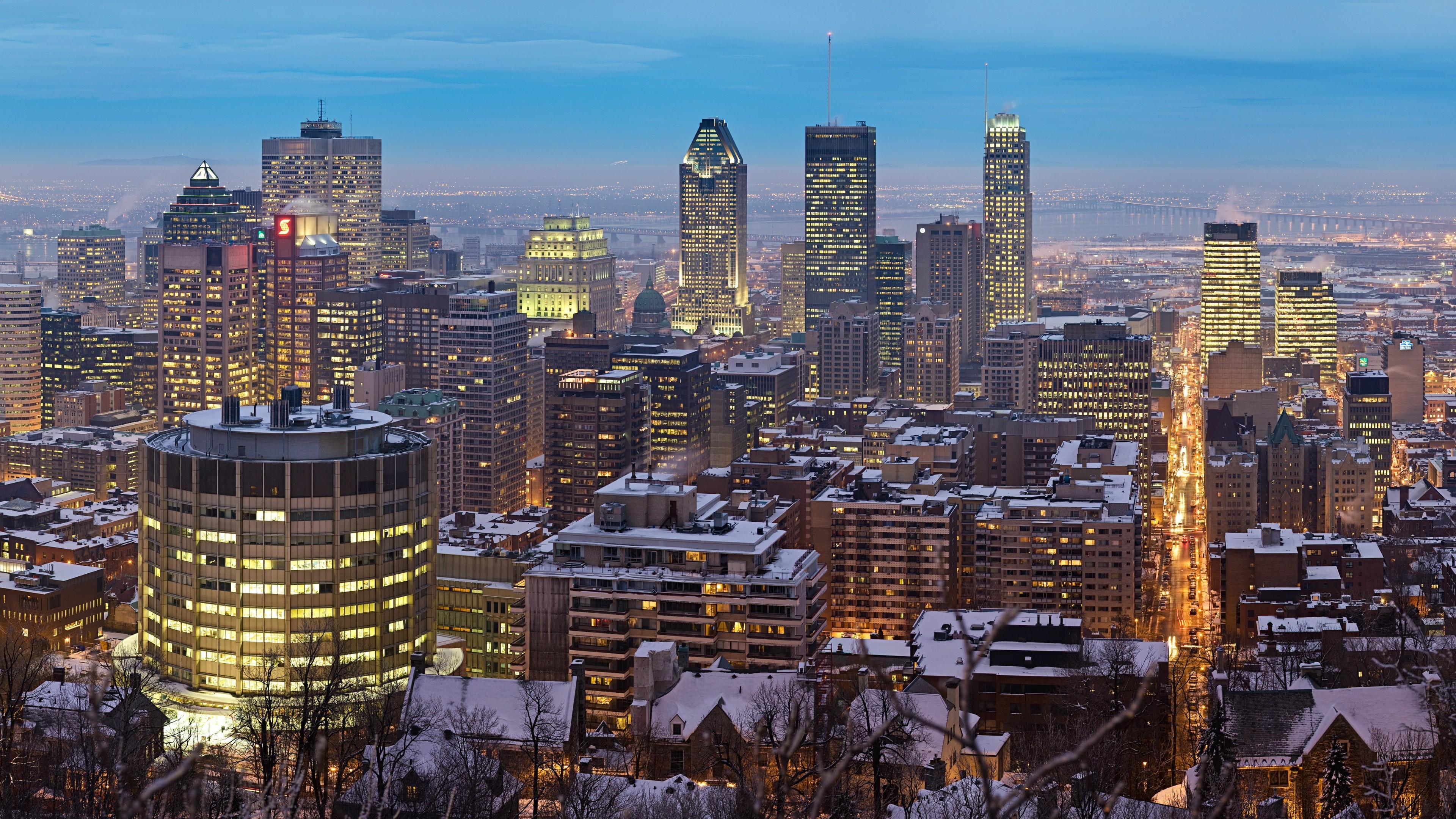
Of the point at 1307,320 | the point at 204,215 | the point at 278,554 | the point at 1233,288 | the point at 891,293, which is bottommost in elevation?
the point at 278,554

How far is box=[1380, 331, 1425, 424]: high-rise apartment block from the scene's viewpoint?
146125 millimetres

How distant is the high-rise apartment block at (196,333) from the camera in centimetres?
13538

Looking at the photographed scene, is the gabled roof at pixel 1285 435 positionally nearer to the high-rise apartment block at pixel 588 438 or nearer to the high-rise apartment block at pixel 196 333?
the high-rise apartment block at pixel 588 438

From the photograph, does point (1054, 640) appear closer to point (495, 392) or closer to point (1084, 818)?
point (1084, 818)

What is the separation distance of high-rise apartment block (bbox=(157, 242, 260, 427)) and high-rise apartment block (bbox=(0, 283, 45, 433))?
14.7 metres

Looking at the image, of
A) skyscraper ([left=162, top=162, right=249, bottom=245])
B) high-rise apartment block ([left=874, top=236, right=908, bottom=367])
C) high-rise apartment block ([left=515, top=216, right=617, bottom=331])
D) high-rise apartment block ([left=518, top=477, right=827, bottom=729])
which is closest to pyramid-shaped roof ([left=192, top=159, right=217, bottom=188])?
skyscraper ([left=162, top=162, right=249, bottom=245])

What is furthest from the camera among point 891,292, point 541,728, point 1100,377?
point 891,292

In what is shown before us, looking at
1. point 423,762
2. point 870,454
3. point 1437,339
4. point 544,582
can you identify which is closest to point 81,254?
point 870,454

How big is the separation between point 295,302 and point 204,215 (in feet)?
107

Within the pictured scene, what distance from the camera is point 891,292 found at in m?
182

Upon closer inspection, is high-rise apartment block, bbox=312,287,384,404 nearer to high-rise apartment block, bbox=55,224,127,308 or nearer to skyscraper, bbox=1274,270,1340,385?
high-rise apartment block, bbox=55,224,127,308

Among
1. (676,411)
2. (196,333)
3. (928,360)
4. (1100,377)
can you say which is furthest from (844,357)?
(196,333)

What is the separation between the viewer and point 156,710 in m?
45.1

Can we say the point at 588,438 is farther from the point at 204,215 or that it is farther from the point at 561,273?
the point at 561,273
